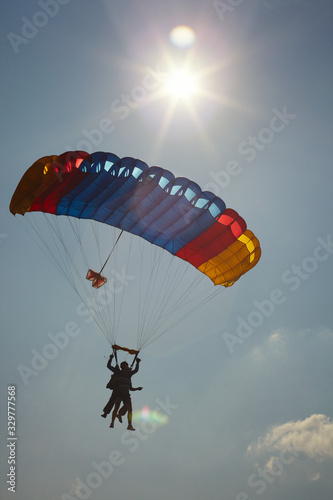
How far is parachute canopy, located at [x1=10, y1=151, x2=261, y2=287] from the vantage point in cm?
1131

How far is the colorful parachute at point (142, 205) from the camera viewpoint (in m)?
11.3

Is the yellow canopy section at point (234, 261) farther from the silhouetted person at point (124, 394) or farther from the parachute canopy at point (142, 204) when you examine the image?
the silhouetted person at point (124, 394)

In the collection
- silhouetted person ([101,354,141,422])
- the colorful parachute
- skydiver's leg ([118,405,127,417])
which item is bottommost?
skydiver's leg ([118,405,127,417])

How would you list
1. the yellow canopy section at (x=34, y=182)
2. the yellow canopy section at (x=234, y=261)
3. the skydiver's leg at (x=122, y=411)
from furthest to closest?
1. the yellow canopy section at (x=234, y=261)
2. the yellow canopy section at (x=34, y=182)
3. the skydiver's leg at (x=122, y=411)

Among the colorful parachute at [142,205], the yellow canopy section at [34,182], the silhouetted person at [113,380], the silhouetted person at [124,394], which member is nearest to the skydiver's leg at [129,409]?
the silhouetted person at [124,394]

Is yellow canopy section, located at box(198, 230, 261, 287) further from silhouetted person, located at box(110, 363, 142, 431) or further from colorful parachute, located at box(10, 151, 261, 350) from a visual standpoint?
silhouetted person, located at box(110, 363, 142, 431)

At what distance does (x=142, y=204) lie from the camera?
11797mm

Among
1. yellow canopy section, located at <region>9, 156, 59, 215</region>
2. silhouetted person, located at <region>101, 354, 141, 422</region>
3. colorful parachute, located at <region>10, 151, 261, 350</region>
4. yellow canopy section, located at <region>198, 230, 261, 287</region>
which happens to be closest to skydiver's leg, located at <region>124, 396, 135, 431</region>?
silhouetted person, located at <region>101, 354, 141, 422</region>

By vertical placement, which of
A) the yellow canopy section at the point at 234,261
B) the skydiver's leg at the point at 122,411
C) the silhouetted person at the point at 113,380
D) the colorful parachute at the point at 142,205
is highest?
the colorful parachute at the point at 142,205

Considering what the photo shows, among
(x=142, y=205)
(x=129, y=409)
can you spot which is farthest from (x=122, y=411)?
(x=142, y=205)

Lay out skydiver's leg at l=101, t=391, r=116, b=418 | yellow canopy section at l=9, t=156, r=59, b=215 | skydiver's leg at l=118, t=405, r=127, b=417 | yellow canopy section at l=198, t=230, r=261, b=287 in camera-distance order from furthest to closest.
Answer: yellow canopy section at l=198, t=230, r=261, b=287 → yellow canopy section at l=9, t=156, r=59, b=215 → skydiver's leg at l=118, t=405, r=127, b=417 → skydiver's leg at l=101, t=391, r=116, b=418

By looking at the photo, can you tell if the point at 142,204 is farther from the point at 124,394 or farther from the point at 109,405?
the point at 109,405

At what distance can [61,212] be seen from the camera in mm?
12727

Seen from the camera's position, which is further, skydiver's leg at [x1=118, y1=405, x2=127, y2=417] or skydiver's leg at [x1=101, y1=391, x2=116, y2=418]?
skydiver's leg at [x1=118, y1=405, x2=127, y2=417]
